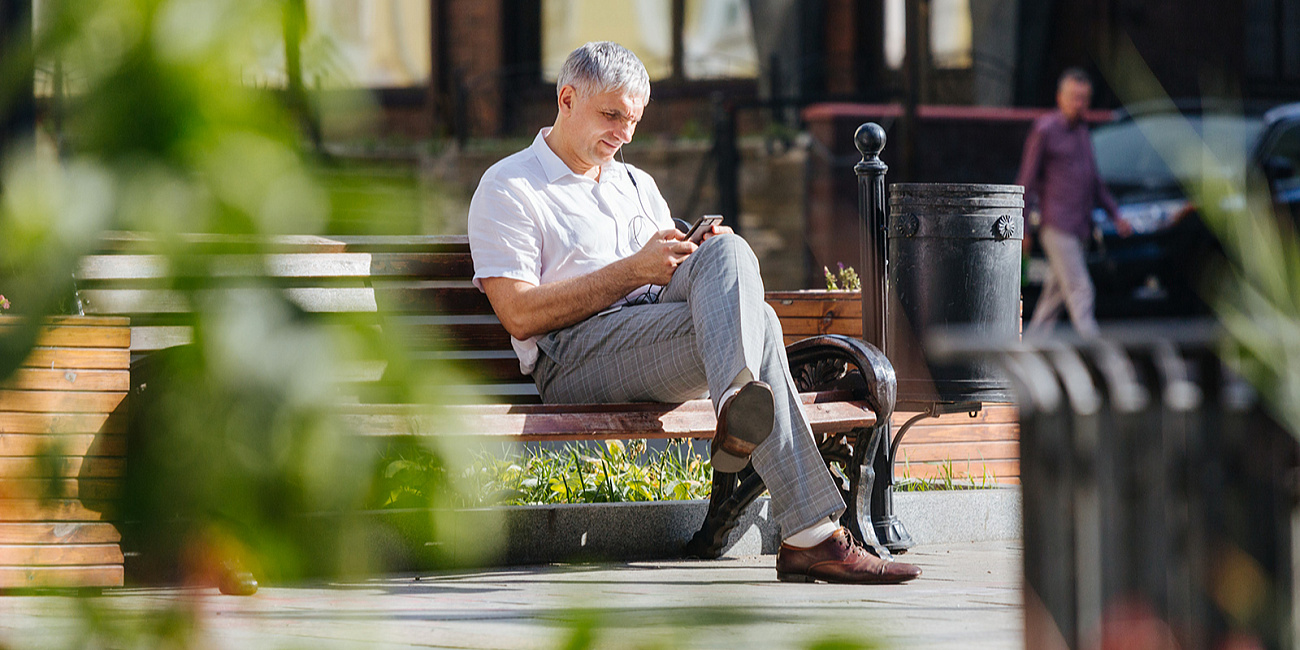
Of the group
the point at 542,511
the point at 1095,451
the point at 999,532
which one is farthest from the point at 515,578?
the point at 1095,451

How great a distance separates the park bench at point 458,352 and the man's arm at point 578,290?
0.34ft

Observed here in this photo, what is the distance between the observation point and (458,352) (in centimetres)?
51

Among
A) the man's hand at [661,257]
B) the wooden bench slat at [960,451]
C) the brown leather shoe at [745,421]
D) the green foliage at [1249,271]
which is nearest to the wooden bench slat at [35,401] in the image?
the green foliage at [1249,271]

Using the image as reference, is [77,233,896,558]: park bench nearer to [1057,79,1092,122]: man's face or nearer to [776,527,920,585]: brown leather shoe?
[776,527,920,585]: brown leather shoe

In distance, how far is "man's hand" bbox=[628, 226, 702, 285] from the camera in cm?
321

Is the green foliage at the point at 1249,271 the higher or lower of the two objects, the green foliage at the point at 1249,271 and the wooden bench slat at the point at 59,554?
the higher

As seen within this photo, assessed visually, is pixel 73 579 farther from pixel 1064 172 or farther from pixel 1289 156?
pixel 1289 156

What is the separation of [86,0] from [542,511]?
3.26 m

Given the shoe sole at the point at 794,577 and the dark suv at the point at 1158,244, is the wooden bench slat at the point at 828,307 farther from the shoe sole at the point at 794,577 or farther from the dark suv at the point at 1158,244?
the dark suv at the point at 1158,244

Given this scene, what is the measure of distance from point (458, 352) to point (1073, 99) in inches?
331

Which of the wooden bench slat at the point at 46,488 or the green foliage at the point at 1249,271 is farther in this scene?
the green foliage at the point at 1249,271

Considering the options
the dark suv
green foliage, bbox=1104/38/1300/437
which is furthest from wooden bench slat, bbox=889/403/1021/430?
the dark suv

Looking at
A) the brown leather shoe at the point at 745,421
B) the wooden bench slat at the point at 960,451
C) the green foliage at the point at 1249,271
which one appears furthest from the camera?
the wooden bench slat at the point at 960,451

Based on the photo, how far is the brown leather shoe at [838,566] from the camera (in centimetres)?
296
